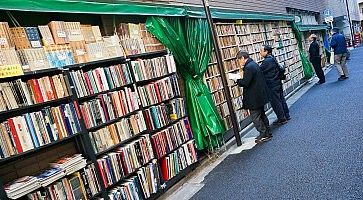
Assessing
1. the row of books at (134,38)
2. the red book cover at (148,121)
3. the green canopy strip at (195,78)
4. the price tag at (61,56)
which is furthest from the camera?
the green canopy strip at (195,78)

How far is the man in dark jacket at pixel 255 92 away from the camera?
6098 mm

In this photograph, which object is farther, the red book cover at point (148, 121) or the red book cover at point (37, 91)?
the red book cover at point (148, 121)

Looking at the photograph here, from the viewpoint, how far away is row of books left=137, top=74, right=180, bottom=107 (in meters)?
4.66

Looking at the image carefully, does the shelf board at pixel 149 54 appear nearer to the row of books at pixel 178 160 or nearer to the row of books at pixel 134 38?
the row of books at pixel 134 38

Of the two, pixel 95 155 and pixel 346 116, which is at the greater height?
pixel 95 155

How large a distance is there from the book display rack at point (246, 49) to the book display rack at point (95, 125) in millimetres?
1755

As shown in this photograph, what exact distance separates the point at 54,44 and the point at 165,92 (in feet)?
6.56

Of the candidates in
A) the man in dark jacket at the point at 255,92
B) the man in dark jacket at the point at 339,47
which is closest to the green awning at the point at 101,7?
the man in dark jacket at the point at 255,92

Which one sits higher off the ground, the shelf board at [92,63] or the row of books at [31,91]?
the shelf board at [92,63]

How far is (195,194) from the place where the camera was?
14.8ft

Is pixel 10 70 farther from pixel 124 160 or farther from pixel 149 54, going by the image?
pixel 149 54

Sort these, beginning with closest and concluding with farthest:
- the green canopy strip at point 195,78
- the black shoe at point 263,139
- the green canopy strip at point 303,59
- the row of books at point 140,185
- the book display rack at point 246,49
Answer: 1. the row of books at point 140,185
2. the green canopy strip at point 195,78
3. the black shoe at point 263,139
4. the book display rack at point 246,49
5. the green canopy strip at point 303,59

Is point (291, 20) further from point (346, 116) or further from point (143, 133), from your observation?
point (143, 133)

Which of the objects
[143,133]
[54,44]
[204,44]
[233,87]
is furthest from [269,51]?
[54,44]
